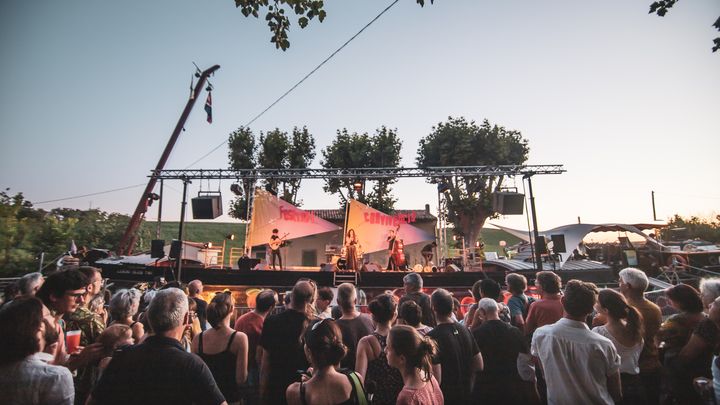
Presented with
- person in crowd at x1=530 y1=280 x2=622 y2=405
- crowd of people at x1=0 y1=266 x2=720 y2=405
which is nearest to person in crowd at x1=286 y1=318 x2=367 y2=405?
crowd of people at x1=0 y1=266 x2=720 y2=405

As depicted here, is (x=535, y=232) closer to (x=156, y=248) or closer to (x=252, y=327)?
(x=252, y=327)

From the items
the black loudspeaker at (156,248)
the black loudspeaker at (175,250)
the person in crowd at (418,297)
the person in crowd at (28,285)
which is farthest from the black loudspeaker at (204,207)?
the person in crowd at (418,297)

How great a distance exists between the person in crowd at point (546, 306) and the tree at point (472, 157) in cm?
1912

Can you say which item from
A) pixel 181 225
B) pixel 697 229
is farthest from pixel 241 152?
pixel 697 229

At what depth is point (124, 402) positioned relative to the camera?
1511 mm

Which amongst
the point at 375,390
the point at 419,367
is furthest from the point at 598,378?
the point at 375,390

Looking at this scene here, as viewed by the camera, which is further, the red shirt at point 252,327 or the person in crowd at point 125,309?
the red shirt at point 252,327

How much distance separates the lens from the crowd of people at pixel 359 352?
160 cm

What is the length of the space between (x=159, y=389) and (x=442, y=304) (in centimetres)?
214

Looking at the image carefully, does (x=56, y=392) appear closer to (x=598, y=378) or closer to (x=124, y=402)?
(x=124, y=402)

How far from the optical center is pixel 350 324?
3.01m

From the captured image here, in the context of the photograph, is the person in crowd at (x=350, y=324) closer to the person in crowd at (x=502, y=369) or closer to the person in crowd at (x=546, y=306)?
the person in crowd at (x=502, y=369)

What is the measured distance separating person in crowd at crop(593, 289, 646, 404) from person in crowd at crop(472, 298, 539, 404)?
71 centimetres

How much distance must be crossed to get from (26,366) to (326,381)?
1.50 metres
